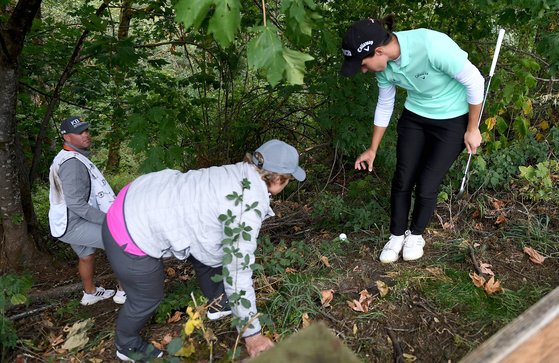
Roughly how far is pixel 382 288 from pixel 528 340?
62.4 inches

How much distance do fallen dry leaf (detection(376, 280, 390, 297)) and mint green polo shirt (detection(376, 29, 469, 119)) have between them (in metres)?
Answer: 1.18

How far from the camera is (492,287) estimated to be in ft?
9.68

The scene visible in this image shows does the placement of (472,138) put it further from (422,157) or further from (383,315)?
(383,315)

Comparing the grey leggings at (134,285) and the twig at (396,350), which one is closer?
the grey leggings at (134,285)

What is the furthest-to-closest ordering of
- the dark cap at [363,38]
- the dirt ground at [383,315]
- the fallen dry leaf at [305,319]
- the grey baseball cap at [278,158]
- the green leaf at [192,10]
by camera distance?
the fallen dry leaf at [305,319]
the dirt ground at [383,315]
the dark cap at [363,38]
the grey baseball cap at [278,158]
the green leaf at [192,10]

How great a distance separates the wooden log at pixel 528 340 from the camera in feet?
4.39

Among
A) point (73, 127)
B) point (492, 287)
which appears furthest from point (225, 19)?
point (492, 287)

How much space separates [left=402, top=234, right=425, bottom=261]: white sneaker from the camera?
330cm

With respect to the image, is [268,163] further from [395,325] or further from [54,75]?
[54,75]

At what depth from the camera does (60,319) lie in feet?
10.9

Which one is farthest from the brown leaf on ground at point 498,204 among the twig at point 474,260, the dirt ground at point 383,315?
the twig at point 474,260

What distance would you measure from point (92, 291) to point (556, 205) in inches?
159

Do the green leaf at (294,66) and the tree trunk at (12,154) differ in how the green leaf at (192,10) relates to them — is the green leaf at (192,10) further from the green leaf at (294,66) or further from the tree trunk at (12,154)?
the tree trunk at (12,154)

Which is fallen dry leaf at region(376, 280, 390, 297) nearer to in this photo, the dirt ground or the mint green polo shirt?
the dirt ground
